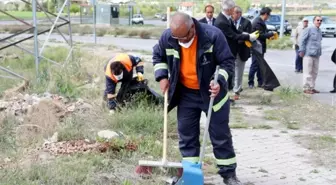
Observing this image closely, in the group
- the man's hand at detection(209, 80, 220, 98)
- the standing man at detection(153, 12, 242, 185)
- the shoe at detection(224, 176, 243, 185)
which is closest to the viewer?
the man's hand at detection(209, 80, 220, 98)

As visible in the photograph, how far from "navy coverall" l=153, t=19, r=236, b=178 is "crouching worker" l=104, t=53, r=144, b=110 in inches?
102

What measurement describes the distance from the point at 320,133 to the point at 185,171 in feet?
11.4

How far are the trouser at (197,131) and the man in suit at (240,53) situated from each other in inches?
174

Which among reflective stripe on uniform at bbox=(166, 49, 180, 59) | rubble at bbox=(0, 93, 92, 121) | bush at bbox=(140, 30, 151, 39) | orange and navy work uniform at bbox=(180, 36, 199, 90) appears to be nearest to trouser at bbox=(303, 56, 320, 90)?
rubble at bbox=(0, 93, 92, 121)

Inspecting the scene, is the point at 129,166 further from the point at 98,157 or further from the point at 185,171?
the point at 185,171

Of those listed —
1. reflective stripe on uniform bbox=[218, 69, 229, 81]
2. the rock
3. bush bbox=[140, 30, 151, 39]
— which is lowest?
bush bbox=[140, 30, 151, 39]

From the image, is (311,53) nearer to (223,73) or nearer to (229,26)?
(229,26)

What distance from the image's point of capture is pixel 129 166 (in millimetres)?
5328

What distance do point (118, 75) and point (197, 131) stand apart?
2.73 m

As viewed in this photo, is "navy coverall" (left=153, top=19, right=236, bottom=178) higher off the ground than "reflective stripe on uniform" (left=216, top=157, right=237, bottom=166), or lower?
higher

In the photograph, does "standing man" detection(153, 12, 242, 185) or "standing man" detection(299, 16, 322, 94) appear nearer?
"standing man" detection(153, 12, 242, 185)

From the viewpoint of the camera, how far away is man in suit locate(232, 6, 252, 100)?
943 cm

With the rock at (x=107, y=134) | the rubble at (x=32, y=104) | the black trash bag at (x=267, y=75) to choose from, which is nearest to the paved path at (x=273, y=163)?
the rock at (x=107, y=134)

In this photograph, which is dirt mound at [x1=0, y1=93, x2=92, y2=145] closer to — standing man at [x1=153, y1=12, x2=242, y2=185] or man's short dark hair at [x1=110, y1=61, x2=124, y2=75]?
man's short dark hair at [x1=110, y1=61, x2=124, y2=75]
